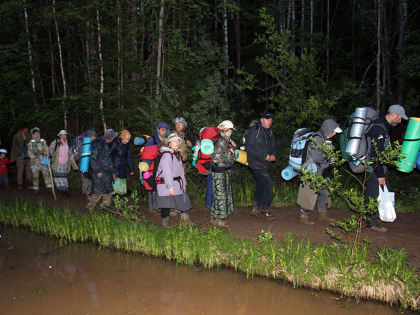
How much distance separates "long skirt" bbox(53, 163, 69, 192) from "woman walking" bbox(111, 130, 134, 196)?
2.79m

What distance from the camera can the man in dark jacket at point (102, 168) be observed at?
7.82 metres

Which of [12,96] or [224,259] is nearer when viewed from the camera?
[224,259]

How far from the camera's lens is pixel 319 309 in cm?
432

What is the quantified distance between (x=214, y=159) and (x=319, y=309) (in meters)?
2.94

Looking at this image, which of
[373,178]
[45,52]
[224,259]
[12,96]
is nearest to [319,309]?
[224,259]

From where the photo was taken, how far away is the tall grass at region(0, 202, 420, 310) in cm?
447

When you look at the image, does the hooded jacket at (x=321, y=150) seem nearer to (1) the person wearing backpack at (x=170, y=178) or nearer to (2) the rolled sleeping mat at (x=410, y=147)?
(2) the rolled sleeping mat at (x=410, y=147)

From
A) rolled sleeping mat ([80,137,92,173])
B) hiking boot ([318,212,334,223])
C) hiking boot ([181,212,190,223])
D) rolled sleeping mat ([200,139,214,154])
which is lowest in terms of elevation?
hiking boot ([318,212,334,223])

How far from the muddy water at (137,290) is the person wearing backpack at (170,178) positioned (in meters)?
0.99

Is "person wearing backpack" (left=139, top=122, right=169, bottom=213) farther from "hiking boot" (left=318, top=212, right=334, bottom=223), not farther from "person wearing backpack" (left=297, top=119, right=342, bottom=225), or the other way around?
"hiking boot" (left=318, top=212, right=334, bottom=223)

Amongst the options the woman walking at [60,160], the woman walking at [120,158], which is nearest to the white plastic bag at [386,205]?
the woman walking at [120,158]

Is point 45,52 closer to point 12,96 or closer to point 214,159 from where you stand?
point 12,96

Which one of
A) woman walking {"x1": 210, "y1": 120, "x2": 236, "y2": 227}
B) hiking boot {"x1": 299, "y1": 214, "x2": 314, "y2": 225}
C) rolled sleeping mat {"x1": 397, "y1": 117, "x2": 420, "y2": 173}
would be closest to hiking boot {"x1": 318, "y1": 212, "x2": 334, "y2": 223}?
hiking boot {"x1": 299, "y1": 214, "x2": 314, "y2": 225}

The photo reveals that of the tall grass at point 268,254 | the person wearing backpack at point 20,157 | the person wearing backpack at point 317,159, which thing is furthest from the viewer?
the person wearing backpack at point 20,157
